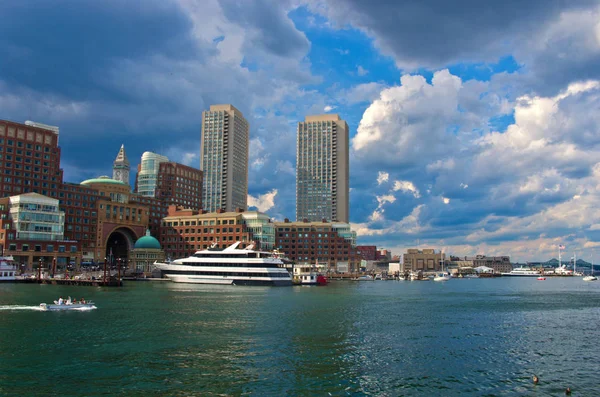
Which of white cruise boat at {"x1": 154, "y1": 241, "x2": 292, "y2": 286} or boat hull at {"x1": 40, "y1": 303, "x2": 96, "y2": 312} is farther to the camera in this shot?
white cruise boat at {"x1": 154, "y1": 241, "x2": 292, "y2": 286}

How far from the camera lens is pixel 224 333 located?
6612 cm

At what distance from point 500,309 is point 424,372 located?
65.9m

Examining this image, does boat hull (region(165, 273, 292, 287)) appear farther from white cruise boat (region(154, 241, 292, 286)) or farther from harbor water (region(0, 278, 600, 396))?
harbor water (region(0, 278, 600, 396))

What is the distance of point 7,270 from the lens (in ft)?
561

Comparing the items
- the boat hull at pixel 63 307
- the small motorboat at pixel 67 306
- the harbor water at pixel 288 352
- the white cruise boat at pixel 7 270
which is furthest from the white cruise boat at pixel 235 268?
the boat hull at pixel 63 307

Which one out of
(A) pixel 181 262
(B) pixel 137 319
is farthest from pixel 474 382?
(A) pixel 181 262

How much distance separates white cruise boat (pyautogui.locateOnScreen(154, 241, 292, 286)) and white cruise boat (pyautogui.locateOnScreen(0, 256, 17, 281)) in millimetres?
55025

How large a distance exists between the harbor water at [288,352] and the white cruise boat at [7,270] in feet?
295

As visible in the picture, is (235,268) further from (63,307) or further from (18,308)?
(18,308)

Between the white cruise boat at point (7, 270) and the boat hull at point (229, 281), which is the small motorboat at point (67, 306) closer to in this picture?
the boat hull at point (229, 281)

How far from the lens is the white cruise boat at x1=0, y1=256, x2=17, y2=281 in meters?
169

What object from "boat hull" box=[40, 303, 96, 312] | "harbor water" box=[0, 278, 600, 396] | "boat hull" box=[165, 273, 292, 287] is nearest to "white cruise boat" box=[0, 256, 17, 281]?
"boat hull" box=[165, 273, 292, 287]

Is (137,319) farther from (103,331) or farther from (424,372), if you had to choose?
(424,372)

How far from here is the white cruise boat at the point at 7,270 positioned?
16888cm
